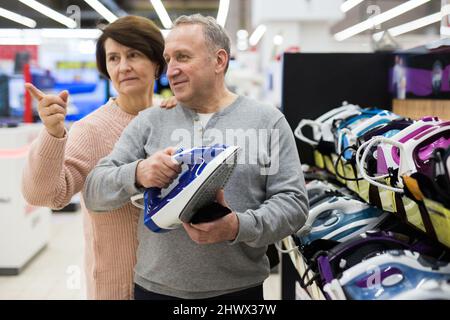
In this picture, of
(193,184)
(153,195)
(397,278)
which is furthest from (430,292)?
(153,195)

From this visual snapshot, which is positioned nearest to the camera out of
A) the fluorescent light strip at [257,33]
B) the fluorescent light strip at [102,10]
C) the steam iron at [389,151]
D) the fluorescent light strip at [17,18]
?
the steam iron at [389,151]

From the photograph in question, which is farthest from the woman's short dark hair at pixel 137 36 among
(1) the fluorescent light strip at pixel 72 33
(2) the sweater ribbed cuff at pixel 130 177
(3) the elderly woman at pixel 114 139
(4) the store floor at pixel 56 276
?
(4) the store floor at pixel 56 276

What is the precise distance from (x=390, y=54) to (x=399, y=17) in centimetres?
22

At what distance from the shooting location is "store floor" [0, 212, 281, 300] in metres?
3.37

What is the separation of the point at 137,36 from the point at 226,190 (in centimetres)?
59

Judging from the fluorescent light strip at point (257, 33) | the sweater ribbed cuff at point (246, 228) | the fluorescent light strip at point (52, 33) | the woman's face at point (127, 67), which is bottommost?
the sweater ribbed cuff at point (246, 228)

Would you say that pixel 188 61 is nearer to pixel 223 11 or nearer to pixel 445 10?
pixel 223 11

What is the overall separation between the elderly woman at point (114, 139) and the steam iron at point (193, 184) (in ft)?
1.25

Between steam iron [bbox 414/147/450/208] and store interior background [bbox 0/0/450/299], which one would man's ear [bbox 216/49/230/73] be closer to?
store interior background [bbox 0/0/450/299]

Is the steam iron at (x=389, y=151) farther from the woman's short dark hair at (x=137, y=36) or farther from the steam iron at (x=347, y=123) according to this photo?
the woman's short dark hair at (x=137, y=36)

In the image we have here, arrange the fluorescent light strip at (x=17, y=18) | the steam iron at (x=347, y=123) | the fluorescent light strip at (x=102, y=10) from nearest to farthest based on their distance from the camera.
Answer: the fluorescent light strip at (x=17, y=18)
the fluorescent light strip at (x=102, y=10)
the steam iron at (x=347, y=123)

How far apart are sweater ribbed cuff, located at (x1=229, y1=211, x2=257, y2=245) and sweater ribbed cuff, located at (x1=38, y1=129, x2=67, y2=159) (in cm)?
52

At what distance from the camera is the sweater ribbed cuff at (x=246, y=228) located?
129 cm

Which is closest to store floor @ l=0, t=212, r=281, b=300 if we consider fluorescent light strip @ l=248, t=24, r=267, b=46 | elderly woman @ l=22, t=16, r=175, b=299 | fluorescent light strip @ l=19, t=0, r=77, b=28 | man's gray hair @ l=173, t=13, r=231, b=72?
elderly woman @ l=22, t=16, r=175, b=299
